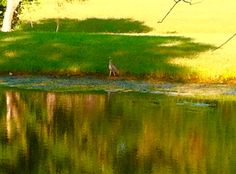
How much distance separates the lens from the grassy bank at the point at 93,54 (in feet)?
92.6

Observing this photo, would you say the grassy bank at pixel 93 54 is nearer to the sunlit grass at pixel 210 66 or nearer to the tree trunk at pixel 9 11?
the sunlit grass at pixel 210 66

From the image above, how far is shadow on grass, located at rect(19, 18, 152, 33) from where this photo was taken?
5588cm

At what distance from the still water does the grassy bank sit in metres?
4.94

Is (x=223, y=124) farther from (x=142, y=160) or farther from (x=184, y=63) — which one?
(x=184, y=63)

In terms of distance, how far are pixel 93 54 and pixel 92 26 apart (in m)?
28.0

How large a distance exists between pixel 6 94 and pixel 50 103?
219cm

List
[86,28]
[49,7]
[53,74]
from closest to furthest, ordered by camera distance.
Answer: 1. [53,74]
2. [86,28]
3. [49,7]

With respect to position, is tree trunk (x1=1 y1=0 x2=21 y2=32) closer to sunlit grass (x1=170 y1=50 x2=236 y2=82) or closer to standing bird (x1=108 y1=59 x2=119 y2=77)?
sunlit grass (x1=170 y1=50 x2=236 y2=82)

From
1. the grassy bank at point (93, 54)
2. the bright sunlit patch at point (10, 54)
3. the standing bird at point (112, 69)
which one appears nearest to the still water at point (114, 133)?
the standing bird at point (112, 69)

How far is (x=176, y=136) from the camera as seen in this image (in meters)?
16.8

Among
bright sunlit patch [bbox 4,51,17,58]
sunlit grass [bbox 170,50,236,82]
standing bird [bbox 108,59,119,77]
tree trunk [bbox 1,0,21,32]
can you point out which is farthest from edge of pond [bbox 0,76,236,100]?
tree trunk [bbox 1,0,21,32]

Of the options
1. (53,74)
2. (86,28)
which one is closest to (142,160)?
(53,74)

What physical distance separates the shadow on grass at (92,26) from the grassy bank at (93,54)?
19.6m

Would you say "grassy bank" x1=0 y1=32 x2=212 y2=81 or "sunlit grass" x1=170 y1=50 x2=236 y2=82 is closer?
"sunlit grass" x1=170 y1=50 x2=236 y2=82
